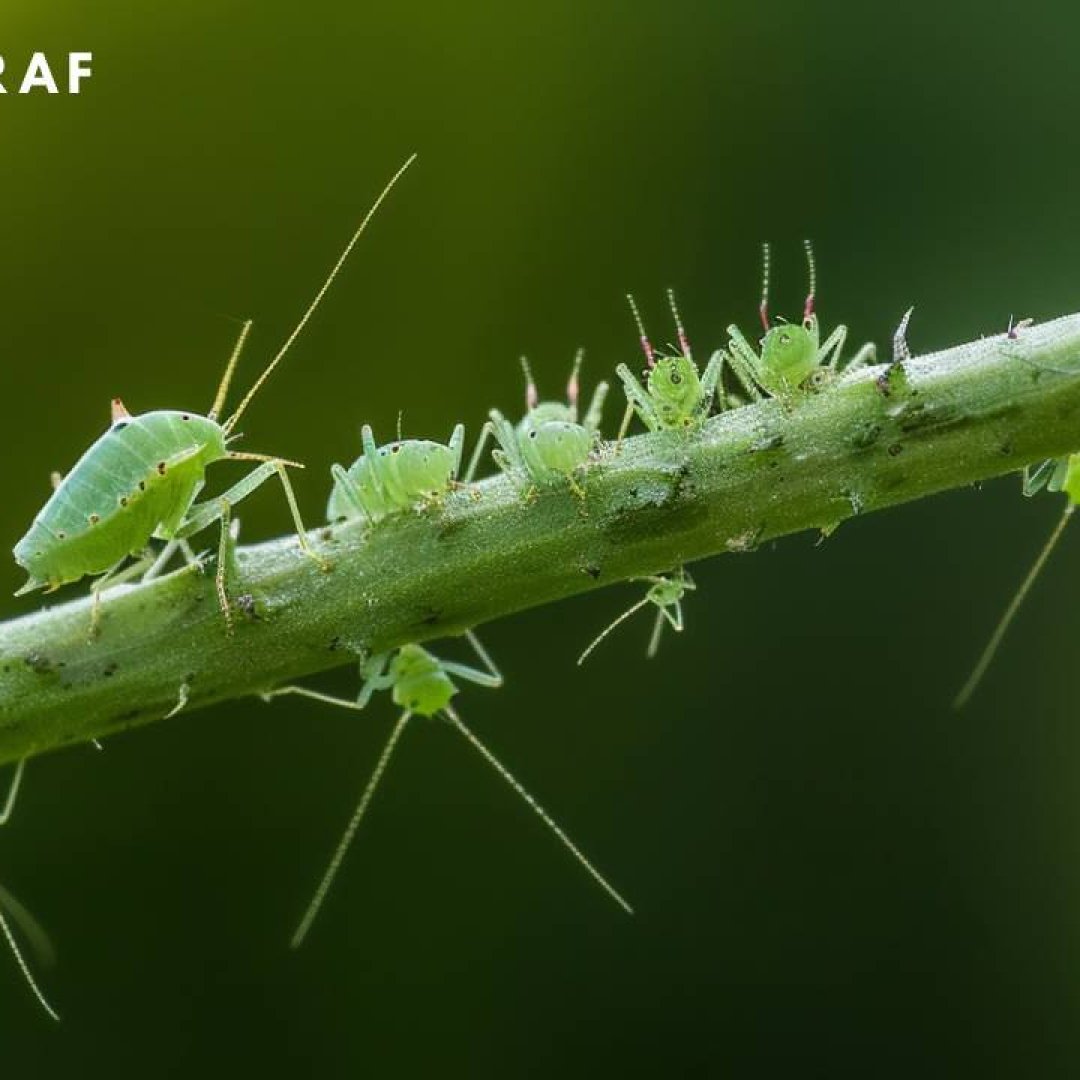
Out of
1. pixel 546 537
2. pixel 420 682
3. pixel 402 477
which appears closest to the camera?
pixel 546 537

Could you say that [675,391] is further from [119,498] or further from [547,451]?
[119,498]

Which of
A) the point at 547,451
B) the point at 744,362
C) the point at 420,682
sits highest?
the point at 744,362

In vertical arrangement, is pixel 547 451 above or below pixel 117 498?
below

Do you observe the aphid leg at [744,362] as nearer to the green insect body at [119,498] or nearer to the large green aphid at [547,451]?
the large green aphid at [547,451]

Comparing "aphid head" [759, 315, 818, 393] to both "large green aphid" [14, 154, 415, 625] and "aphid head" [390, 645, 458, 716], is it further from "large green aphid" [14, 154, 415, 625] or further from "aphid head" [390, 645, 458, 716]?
"aphid head" [390, 645, 458, 716]

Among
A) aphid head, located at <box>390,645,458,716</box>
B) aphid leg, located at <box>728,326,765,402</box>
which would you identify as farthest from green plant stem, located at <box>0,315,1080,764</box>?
aphid head, located at <box>390,645,458,716</box>

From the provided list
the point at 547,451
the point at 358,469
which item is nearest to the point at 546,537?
the point at 547,451
